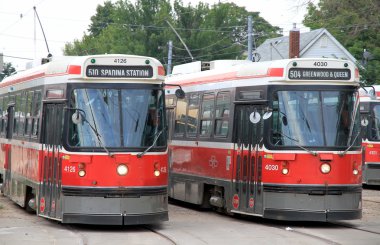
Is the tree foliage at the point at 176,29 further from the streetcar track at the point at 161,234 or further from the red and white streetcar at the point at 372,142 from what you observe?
the streetcar track at the point at 161,234

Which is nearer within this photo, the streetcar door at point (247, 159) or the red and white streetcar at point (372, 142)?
the streetcar door at point (247, 159)

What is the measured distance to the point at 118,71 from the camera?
16.2 m

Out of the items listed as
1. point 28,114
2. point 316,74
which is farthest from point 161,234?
point 28,114

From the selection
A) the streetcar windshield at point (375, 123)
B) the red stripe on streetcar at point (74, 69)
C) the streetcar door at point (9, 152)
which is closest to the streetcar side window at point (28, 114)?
the streetcar door at point (9, 152)

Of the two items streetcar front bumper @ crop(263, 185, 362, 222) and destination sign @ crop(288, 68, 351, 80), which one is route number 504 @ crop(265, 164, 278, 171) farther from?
destination sign @ crop(288, 68, 351, 80)

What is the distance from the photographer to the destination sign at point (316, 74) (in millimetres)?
17344

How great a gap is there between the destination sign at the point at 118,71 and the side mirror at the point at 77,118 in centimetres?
73

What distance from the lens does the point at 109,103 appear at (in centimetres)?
1598

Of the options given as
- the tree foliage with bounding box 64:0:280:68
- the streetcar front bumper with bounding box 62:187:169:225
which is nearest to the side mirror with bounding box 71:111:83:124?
the streetcar front bumper with bounding box 62:187:169:225

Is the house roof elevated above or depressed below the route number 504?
above

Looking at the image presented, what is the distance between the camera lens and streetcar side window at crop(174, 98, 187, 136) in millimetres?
21872

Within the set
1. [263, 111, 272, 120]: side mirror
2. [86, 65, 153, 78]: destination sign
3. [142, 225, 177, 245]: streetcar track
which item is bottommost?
[142, 225, 177, 245]: streetcar track

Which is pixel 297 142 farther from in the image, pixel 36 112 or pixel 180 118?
pixel 180 118

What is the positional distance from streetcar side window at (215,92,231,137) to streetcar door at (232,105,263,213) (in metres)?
0.48
